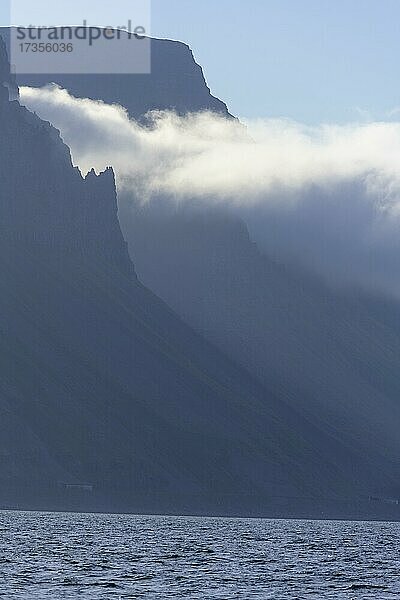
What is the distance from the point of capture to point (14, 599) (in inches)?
4432

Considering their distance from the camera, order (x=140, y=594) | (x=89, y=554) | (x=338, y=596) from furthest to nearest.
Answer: (x=89, y=554) → (x=338, y=596) → (x=140, y=594)

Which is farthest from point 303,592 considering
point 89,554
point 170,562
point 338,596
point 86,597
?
point 89,554

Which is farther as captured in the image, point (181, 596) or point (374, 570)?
point (374, 570)

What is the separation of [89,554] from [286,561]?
31.6 m

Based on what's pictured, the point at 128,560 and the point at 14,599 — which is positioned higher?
the point at 128,560

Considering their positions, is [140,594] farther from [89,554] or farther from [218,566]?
[89,554]

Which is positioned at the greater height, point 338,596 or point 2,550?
point 2,550

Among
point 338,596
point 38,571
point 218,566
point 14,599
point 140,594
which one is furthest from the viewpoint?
point 218,566

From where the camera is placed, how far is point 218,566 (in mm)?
173250

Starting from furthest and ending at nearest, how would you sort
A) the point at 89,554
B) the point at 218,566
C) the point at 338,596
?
the point at 89,554 < the point at 218,566 < the point at 338,596

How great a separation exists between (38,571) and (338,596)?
37.2 m

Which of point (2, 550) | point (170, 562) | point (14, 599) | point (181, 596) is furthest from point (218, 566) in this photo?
point (14, 599)

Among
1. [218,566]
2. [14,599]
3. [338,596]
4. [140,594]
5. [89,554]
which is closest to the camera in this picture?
[14,599]

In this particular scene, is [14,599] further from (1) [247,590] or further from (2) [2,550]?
(2) [2,550]
